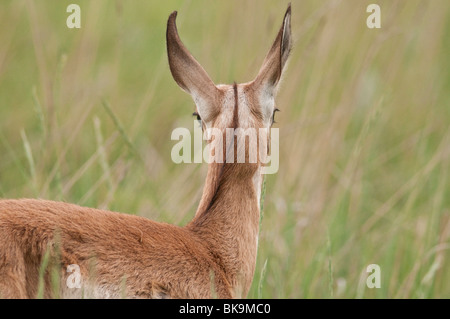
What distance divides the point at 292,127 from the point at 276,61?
1976 mm

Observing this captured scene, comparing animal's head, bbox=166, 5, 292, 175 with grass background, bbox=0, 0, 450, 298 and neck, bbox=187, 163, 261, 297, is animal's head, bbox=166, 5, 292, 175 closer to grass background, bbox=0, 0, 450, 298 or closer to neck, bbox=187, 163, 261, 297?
neck, bbox=187, 163, 261, 297

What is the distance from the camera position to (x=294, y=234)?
529cm

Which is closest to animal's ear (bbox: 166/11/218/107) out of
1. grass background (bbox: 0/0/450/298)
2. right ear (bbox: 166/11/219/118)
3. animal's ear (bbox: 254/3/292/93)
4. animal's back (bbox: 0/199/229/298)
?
right ear (bbox: 166/11/219/118)

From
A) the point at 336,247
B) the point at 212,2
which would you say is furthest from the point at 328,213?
the point at 212,2

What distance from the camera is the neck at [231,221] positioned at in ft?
11.4

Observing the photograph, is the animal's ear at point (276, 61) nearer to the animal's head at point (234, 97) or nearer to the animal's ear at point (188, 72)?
the animal's head at point (234, 97)

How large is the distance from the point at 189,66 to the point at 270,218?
2107 millimetres

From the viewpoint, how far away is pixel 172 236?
3.25m

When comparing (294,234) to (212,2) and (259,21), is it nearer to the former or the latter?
(259,21)

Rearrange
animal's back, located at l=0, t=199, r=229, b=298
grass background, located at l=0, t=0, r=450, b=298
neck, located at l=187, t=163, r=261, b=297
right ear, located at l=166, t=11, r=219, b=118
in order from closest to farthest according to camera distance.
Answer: animal's back, located at l=0, t=199, r=229, b=298 → neck, located at l=187, t=163, r=261, b=297 → right ear, located at l=166, t=11, r=219, b=118 → grass background, located at l=0, t=0, r=450, b=298

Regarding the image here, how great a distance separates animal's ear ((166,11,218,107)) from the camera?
359 cm

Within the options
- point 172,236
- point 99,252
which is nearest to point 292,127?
point 172,236

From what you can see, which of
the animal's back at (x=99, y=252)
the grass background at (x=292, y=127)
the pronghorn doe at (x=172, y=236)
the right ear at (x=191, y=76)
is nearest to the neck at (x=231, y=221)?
the pronghorn doe at (x=172, y=236)

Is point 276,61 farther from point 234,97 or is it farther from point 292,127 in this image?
point 292,127
